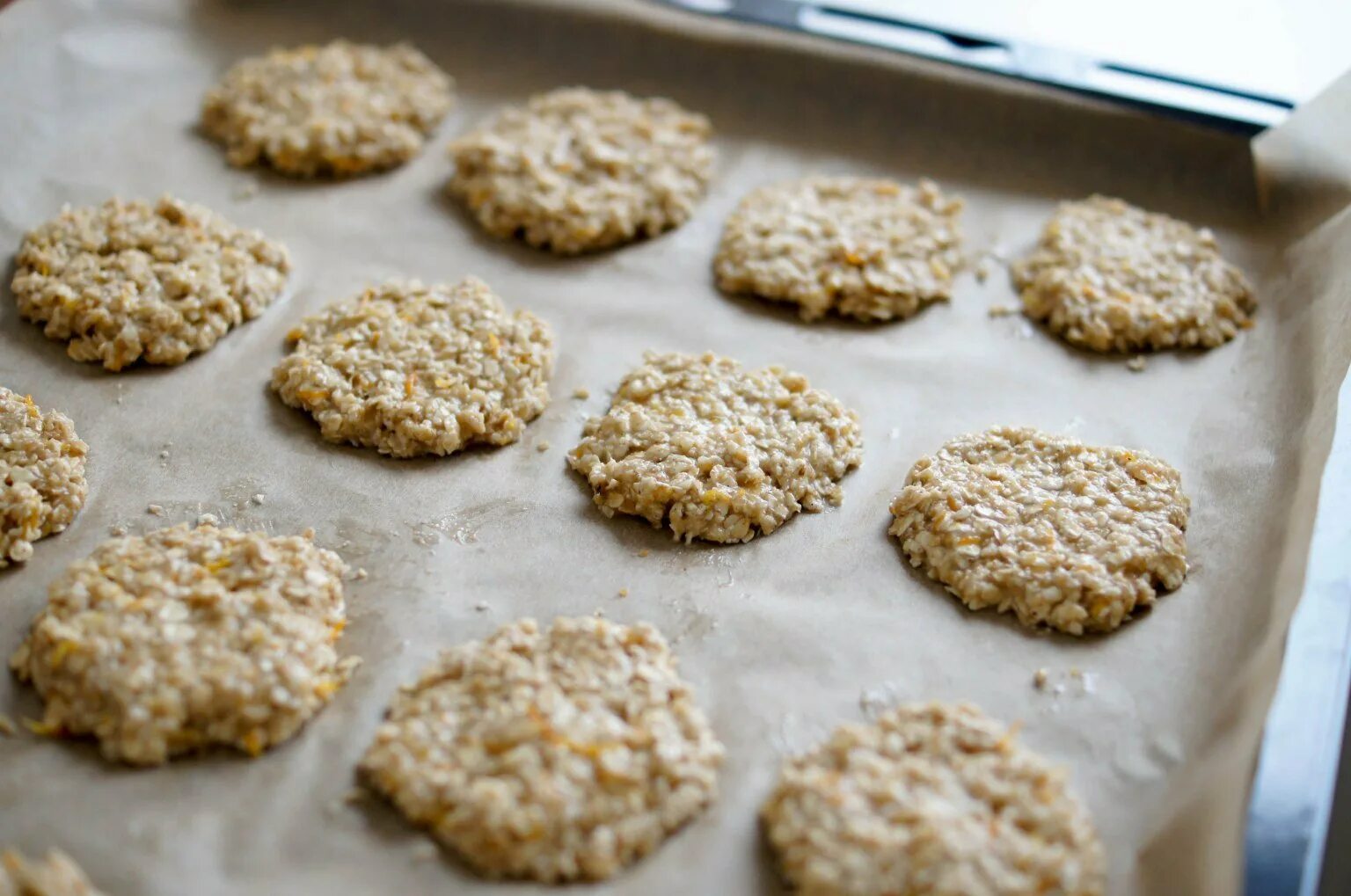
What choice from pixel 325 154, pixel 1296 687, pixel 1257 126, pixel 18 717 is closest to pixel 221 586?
pixel 18 717

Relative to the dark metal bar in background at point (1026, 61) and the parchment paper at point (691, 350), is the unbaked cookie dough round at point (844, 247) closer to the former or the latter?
the parchment paper at point (691, 350)

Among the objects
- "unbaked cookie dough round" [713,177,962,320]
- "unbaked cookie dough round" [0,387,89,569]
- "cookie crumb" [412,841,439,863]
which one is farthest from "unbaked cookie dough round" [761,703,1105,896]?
"unbaked cookie dough round" [0,387,89,569]

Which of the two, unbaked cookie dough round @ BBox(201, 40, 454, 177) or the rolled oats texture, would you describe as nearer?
the rolled oats texture

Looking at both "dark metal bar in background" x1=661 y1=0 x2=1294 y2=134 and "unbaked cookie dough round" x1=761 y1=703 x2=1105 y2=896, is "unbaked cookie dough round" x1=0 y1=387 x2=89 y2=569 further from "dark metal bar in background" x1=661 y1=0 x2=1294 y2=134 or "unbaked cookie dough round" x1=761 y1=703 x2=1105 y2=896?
"dark metal bar in background" x1=661 y1=0 x2=1294 y2=134

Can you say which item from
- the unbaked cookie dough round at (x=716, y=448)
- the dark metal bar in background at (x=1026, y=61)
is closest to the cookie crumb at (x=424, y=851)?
the unbaked cookie dough round at (x=716, y=448)

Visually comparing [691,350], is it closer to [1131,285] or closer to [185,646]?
[1131,285]

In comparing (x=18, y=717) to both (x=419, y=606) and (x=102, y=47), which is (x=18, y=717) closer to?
(x=419, y=606)
